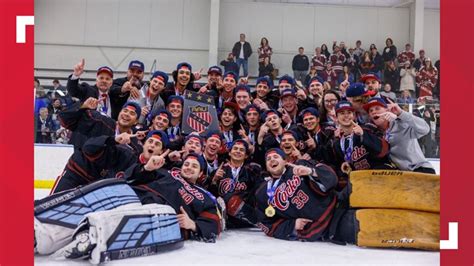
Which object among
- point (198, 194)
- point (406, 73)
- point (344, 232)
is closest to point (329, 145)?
point (344, 232)

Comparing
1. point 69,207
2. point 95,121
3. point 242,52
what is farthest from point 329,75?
point 69,207

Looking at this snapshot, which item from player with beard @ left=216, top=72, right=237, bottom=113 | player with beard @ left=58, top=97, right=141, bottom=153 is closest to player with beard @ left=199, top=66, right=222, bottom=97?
player with beard @ left=216, top=72, right=237, bottom=113

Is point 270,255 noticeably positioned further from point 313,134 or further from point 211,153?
point 313,134

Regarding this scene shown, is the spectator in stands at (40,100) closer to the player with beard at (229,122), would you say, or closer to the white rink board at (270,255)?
the player with beard at (229,122)

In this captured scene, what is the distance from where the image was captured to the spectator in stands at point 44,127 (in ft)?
18.2

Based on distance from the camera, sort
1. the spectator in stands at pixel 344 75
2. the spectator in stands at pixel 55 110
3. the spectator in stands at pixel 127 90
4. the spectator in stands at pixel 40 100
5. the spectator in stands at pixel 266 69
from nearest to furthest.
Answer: the spectator in stands at pixel 127 90 < the spectator in stands at pixel 40 100 < the spectator in stands at pixel 55 110 < the spectator in stands at pixel 344 75 < the spectator in stands at pixel 266 69

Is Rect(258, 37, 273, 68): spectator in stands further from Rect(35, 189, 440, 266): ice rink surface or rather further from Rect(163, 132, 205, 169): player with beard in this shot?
Rect(35, 189, 440, 266): ice rink surface

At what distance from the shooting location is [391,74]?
10391mm

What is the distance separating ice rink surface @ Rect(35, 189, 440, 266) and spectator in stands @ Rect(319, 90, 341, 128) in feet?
4.78

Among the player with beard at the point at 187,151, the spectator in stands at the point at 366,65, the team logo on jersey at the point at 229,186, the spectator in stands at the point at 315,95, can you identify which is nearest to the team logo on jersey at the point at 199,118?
the player with beard at the point at 187,151

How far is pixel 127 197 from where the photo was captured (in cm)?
265
